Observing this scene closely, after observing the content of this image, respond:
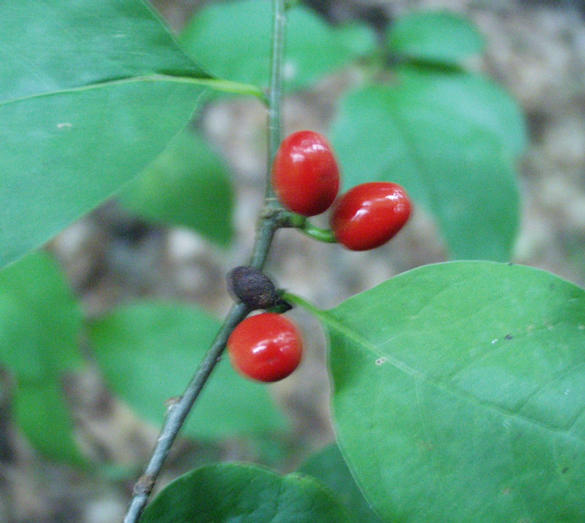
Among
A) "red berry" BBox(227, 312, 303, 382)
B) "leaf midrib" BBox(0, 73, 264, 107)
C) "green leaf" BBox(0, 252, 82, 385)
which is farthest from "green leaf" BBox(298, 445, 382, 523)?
"green leaf" BBox(0, 252, 82, 385)

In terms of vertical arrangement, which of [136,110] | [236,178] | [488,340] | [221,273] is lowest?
[221,273]

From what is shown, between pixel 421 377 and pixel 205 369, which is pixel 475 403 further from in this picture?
pixel 205 369

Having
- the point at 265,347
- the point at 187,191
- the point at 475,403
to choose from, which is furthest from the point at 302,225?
the point at 187,191

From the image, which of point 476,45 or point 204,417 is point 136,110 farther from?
point 476,45

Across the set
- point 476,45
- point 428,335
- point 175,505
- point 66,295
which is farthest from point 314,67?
point 175,505

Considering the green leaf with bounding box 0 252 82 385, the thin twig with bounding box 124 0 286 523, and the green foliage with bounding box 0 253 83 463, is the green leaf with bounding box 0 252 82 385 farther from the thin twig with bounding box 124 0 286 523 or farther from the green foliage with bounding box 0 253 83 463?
the thin twig with bounding box 124 0 286 523

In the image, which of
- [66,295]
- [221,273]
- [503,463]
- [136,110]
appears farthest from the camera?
[221,273]

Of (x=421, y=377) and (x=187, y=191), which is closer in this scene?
(x=421, y=377)
